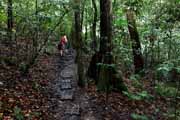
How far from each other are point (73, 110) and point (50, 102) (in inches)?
43.3

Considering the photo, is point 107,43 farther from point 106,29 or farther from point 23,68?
point 23,68

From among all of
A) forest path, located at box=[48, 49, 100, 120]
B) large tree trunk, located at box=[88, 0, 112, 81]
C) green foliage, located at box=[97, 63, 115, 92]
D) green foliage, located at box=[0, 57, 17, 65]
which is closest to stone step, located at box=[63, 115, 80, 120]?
forest path, located at box=[48, 49, 100, 120]

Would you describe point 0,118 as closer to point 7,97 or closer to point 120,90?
point 7,97

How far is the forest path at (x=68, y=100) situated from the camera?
915 cm

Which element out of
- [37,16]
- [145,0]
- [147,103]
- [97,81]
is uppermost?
[145,0]

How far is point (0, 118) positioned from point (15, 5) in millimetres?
6755

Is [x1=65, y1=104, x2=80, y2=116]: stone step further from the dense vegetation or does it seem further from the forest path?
the dense vegetation

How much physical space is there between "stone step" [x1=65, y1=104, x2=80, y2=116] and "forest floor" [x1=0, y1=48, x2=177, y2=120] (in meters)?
0.14

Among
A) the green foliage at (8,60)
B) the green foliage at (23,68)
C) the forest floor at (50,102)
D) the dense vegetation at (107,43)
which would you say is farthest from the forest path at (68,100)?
the green foliage at (8,60)

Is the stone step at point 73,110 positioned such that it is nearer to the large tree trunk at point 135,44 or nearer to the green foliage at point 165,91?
the green foliage at point 165,91

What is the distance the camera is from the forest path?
30.0ft

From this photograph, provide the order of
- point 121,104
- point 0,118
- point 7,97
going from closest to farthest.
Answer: point 0,118, point 7,97, point 121,104

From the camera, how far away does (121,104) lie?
10.6m

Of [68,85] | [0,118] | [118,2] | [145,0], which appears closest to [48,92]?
[68,85]
